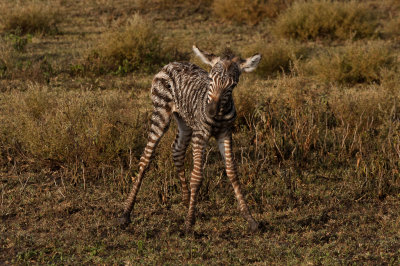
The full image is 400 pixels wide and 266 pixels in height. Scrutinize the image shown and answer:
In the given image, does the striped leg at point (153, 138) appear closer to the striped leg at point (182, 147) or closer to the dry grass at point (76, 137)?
the striped leg at point (182, 147)

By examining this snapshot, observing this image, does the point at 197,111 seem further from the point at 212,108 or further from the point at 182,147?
the point at 182,147

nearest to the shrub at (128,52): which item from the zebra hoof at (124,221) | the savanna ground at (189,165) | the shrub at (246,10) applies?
the savanna ground at (189,165)

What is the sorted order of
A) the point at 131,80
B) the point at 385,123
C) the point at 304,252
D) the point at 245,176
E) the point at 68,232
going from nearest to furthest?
the point at 304,252 < the point at 68,232 < the point at 245,176 < the point at 385,123 < the point at 131,80

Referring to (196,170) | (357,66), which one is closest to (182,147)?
(196,170)

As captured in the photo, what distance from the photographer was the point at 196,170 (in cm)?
629

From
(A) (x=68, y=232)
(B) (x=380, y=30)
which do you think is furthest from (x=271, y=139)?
(B) (x=380, y=30)

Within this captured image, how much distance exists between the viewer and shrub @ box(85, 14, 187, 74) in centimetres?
1334

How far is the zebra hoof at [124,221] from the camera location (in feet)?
21.6

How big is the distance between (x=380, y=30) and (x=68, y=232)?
43.6 ft

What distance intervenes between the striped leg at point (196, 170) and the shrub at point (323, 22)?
33.4ft

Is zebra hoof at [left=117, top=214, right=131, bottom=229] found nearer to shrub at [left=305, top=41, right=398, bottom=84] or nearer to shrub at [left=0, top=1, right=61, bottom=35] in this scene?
shrub at [left=305, top=41, right=398, bottom=84]

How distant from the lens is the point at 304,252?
5.82 meters

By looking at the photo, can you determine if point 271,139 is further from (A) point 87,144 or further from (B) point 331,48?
(B) point 331,48

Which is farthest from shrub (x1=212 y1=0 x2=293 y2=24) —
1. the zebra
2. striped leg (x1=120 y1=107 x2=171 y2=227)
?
striped leg (x1=120 y1=107 x2=171 y2=227)
